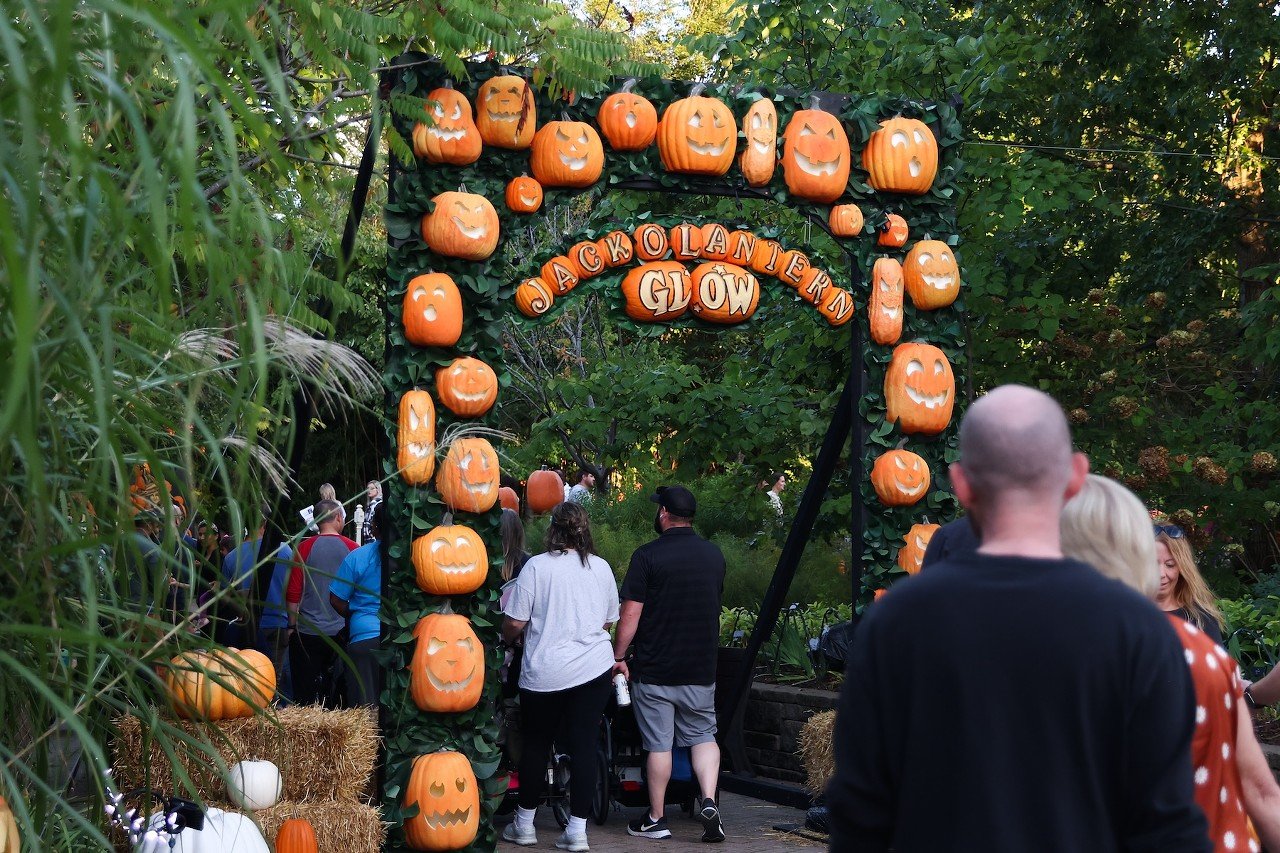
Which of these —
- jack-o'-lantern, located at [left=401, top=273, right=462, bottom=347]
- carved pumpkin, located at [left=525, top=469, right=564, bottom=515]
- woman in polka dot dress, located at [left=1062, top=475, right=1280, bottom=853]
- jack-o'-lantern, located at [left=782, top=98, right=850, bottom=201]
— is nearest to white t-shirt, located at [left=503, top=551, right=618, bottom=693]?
jack-o'-lantern, located at [left=401, top=273, right=462, bottom=347]

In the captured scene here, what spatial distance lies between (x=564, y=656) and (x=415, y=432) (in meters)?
1.57

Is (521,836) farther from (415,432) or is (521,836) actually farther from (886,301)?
(886,301)

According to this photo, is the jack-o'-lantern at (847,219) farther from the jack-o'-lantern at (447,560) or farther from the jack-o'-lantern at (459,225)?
the jack-o'-lantern at (447,560)

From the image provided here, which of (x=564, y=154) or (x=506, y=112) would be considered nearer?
(x=506, y=112)

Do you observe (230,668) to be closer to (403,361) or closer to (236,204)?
(236,204)

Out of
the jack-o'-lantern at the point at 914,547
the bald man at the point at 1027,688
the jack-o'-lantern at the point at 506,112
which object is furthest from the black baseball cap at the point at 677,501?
the bald man at the point at 1027,688

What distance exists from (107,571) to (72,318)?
3.51ft

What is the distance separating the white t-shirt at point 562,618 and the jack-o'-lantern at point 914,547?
60.7 inches

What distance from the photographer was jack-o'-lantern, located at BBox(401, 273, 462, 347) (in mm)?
6523

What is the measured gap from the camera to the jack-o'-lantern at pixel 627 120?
6.95 m

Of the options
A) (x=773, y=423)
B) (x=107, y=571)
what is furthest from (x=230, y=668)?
(x=773, y=423)

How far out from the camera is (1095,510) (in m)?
2.64

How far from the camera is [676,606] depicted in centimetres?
780

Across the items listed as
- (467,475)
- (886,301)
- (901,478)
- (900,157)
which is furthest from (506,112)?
(901,478)
